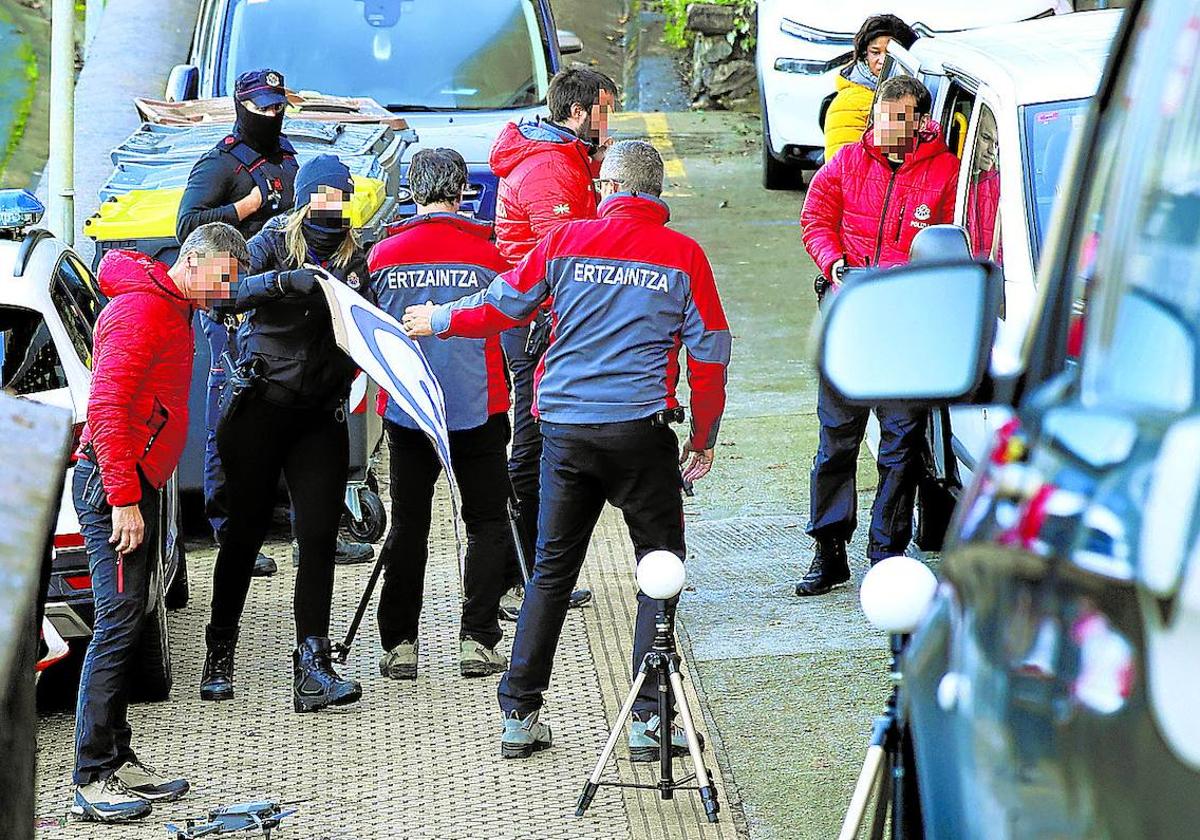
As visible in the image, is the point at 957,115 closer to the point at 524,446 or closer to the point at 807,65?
the point at 524,446

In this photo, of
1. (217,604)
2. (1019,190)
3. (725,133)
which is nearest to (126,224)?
(217,604)

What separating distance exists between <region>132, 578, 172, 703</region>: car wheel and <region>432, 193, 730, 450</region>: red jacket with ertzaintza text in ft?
5.51

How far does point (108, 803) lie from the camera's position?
555 centimetres

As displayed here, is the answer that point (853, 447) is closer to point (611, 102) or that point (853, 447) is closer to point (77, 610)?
point (611, 102)

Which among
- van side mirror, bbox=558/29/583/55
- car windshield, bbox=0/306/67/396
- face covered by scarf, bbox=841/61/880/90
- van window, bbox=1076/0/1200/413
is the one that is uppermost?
van window, bbox=1076/0/1200/413

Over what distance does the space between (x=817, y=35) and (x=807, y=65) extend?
0.82 ft

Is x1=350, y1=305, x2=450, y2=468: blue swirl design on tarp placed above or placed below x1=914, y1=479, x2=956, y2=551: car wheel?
above

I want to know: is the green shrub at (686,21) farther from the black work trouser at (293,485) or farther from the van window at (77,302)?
the black work trouser at (293,485)

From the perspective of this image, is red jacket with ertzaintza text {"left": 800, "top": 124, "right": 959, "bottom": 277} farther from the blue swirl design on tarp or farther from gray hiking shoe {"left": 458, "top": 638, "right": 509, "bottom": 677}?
gray hiking shoe {"left": 458, "top": 638, "right": 509, "bottom": 677}

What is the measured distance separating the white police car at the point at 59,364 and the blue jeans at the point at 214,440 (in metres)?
0.49

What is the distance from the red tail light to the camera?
604cm

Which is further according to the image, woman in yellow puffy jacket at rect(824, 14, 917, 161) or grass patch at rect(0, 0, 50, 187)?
grass patch at rect(0, 0, 50, 187)

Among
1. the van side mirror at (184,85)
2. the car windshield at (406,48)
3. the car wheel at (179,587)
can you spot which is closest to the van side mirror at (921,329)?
the car wheel at (179,587)

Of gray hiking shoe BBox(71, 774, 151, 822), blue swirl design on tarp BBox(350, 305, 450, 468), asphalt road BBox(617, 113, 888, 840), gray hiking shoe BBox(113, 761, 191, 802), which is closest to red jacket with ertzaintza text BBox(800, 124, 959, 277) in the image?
asphalt road BBox(617, 113, 888, 840)
